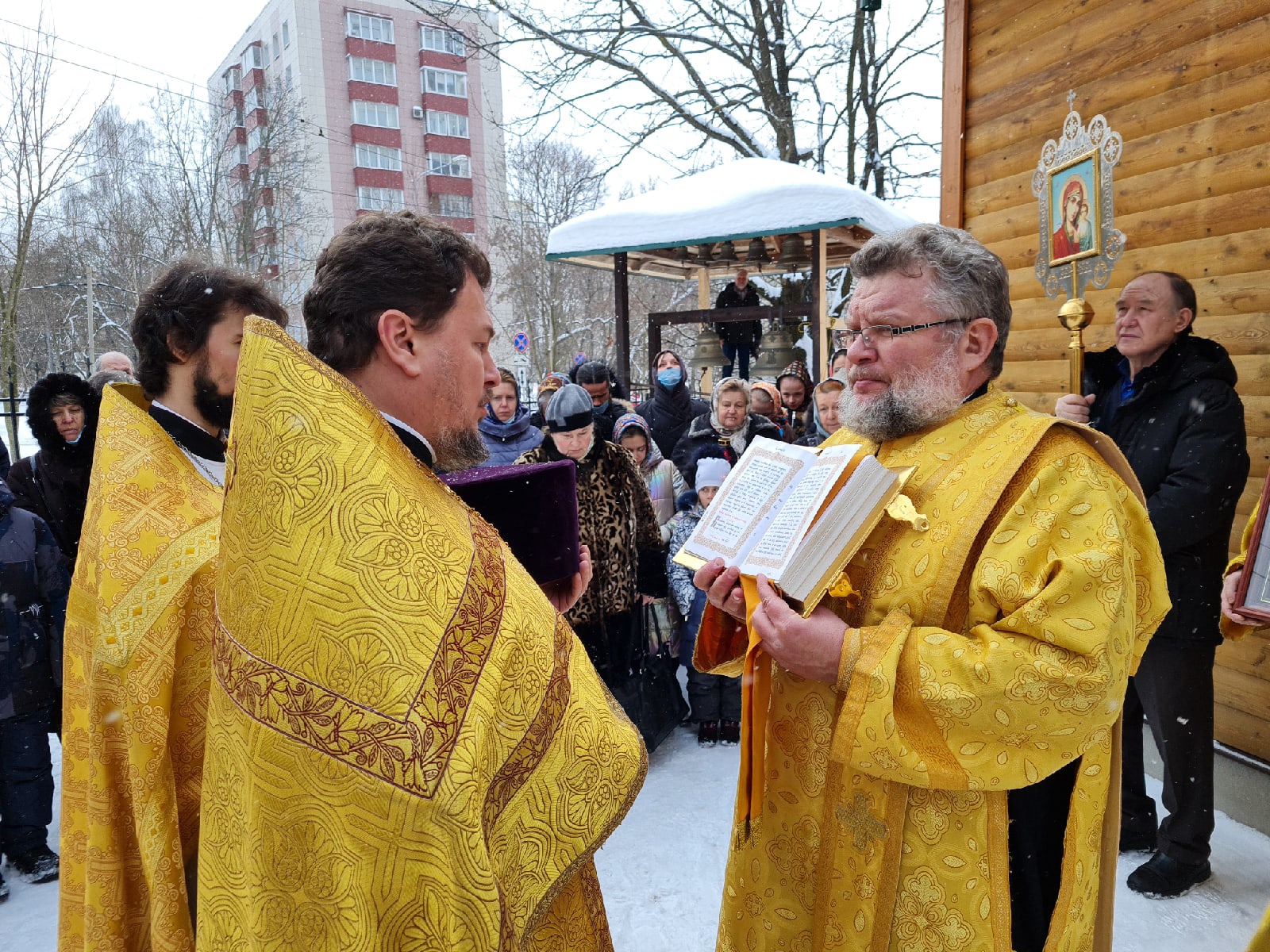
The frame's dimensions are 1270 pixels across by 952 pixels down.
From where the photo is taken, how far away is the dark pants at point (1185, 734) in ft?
9.78

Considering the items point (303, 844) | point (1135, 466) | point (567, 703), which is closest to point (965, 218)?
point (1135, 466)

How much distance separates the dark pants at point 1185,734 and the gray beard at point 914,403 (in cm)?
195

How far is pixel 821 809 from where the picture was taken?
1702mm

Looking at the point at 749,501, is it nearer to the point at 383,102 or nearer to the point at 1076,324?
the point at 1076,324

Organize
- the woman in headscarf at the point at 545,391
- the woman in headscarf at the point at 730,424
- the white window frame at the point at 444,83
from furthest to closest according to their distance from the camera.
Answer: the white window frame at the point at 444,83 → the woman in headscarf at the point at 545,391 → the woman in headscarf at the point at 730,424

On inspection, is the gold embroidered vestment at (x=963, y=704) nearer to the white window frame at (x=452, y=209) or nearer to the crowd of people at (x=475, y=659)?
the crowd of people at (x=475, y=659)

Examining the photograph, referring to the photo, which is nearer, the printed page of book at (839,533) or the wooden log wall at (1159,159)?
the printed page of book at (839,533)

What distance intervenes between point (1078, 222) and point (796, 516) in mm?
2342

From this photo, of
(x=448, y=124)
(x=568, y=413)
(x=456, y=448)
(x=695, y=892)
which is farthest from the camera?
(x=448, y=124)

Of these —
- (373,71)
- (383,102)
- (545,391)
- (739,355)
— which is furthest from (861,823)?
(373,71)

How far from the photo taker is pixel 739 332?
370 inches

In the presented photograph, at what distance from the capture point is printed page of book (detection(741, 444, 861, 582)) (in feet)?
4.99

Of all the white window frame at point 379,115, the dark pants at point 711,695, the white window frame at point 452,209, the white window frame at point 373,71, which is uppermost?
the white window frame at point 373,71

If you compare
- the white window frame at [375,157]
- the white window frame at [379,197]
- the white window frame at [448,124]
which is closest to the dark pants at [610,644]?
the white window frame at [379,197]
